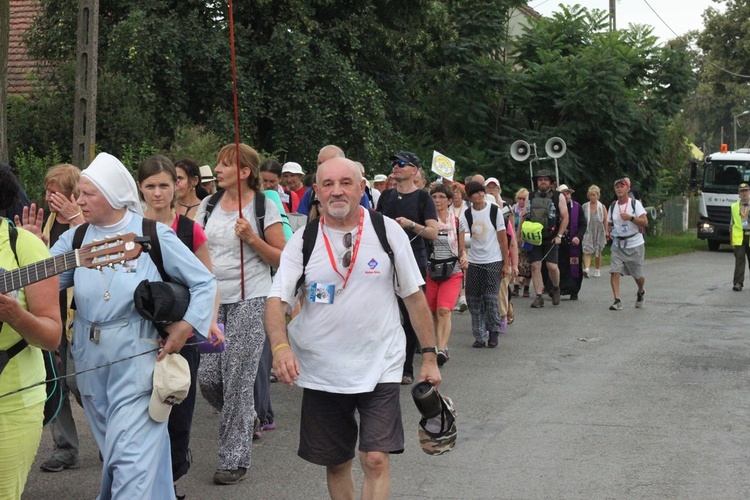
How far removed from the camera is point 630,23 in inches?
1209

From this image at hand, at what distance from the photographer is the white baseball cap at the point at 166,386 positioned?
4.57 m

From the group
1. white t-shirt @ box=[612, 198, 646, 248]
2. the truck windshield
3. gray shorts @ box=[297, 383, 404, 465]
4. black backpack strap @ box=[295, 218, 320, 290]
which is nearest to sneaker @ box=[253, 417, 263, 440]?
gray shorts @ box=[297, 383, 404, 465]

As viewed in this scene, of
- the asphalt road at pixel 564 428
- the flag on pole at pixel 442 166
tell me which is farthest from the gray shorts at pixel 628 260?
the flag on pole at pixel 442 166

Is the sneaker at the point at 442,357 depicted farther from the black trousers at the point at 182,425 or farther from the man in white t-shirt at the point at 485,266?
the black trousers at the point at 182,425

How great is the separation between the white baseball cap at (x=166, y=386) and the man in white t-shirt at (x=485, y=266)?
7557 millimetres

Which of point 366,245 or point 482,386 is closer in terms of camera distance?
point 366,245

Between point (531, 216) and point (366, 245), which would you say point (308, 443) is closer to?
point (366, 245)

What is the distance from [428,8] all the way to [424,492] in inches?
860

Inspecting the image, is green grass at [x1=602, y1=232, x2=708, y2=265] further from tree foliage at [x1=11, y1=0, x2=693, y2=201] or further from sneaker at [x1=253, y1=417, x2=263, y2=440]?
sneaker at [x1=253, y1=417, x2=263, y2=440]

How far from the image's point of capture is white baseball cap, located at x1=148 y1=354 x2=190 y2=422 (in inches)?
180

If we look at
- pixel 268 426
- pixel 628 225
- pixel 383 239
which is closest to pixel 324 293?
pixel 383 239

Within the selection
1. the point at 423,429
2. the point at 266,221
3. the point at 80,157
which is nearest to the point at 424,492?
the point at 423,429

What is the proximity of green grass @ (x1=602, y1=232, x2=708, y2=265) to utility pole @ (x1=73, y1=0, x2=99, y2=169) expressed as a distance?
15651 millimetres

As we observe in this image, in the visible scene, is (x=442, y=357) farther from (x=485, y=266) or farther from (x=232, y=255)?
(x=232, y=255)
